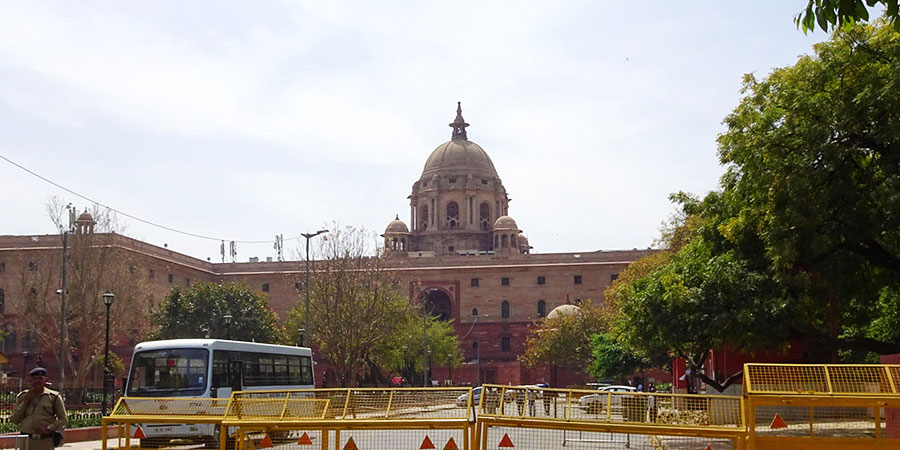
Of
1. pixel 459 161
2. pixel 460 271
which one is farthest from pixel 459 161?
pixel 460 271

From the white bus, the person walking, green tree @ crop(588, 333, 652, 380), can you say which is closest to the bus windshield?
the white bus

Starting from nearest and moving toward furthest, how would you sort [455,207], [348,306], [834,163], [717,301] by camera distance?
[834,163] < [717,301] < [348,306] < [455,207]

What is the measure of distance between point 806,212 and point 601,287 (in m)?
72.6

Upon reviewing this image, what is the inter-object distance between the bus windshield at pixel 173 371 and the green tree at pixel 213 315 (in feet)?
143

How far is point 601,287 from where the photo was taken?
300 feet

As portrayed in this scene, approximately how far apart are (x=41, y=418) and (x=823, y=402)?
8230 mm

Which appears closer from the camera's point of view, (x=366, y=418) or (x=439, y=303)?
(x=366, y=418)

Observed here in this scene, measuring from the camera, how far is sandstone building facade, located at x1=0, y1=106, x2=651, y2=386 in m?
79.4

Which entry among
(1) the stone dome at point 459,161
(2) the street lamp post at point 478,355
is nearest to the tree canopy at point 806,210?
(2) the street lamp post at point 478,355

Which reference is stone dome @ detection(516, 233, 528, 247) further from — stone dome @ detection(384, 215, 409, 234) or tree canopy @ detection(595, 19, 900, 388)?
tree canopy @ detection(595, 19, 900, 388)

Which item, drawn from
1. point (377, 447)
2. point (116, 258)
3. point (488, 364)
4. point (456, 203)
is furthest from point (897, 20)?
point (456, 203)

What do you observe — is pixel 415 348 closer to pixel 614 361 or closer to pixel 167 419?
pixel 614 361

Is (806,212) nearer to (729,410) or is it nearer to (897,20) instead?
(729,410)

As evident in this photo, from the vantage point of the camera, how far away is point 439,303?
93750 mm
